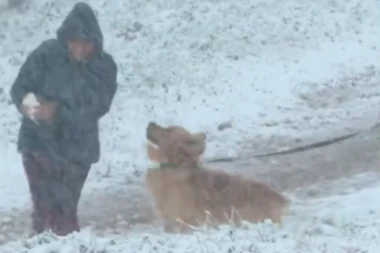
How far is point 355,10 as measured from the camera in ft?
60.8

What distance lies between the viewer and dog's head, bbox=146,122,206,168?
6.51 metres

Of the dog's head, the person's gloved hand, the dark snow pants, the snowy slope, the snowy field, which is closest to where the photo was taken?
the snowy slope

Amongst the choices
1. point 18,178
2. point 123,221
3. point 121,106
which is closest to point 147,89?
point 121,106

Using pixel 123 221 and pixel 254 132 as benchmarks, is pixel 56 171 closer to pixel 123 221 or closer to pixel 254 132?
pixel 123 221

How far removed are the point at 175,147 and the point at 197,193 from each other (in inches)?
17.6

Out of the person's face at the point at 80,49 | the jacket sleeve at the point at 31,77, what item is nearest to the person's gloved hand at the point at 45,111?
the jacket sleeve at the point at 31,77

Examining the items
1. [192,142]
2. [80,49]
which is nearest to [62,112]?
[80,49]

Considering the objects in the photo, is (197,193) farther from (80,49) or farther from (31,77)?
(31,77)

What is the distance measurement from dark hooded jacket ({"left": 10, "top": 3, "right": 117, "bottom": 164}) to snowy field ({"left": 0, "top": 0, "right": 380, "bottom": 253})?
1.42 m

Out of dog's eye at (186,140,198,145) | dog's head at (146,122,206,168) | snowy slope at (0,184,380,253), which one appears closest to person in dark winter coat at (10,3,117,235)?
dog's head at (146,122,206,168)

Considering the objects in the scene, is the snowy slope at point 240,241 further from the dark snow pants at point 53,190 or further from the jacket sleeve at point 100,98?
the jacket sleeve at point 100,98

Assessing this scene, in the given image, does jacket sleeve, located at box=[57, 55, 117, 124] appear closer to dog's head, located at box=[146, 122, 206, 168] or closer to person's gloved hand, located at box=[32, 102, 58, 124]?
person's gloved hand, located at box=[32, 102, 58, 124]

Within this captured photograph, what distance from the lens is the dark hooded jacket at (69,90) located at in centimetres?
623

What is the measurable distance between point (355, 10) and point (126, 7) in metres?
4.71
